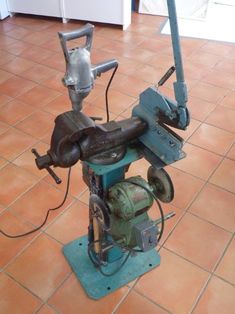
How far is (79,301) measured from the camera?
133cm

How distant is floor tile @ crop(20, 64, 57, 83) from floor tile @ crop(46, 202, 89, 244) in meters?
1.35

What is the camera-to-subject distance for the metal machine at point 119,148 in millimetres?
854

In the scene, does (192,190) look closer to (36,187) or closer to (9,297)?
(36,187)

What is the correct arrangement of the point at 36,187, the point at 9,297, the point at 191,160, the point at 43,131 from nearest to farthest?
1. the point at 9,297
2. the point at 36,187
3. the point at 191,160
4. the point at 43,131

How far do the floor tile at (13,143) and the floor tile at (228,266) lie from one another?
1.26 meters

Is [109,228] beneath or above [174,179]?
above

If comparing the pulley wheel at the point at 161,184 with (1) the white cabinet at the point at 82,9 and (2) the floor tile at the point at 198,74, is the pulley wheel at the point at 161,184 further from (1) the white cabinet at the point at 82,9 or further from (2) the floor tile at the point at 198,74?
(1) the white cabinet at the point at 82,9

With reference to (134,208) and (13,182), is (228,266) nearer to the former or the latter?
(134,208)

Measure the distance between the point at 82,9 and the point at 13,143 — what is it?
191 cm

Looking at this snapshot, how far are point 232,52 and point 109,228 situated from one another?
255 centimetres

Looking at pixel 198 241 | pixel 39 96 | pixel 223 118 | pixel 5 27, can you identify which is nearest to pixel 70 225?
pixel 198 241

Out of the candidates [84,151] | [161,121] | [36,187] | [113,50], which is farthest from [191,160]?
[113,50]

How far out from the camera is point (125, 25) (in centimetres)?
340

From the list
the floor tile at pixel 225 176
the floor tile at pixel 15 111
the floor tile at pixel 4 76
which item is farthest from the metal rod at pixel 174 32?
the floor tile at pixel 4 76
